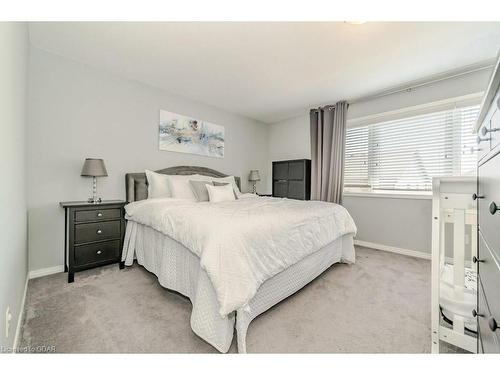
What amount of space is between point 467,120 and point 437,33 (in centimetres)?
137

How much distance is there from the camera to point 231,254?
1.22 metres

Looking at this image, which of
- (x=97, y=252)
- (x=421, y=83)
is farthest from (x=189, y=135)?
(x=421, y=83)

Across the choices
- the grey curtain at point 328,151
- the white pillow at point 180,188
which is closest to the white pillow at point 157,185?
the white pillow at point 180,188

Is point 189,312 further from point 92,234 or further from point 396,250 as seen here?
point 396,250

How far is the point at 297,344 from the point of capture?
4.09ft

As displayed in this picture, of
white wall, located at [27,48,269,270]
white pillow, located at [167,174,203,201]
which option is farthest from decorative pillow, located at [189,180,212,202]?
white wall, located at [27,48,269,270]

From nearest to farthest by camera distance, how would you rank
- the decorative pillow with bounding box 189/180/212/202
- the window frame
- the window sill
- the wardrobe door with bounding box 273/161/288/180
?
the window frame
the decorative pillow with bounding box 189/180/212/202
the window sill
the wardrobe door with bounding box 273/161/288/180

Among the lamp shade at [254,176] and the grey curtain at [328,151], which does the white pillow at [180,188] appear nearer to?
the lamp shade at [254,176]

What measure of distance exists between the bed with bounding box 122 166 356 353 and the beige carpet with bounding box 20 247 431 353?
0.41 feet

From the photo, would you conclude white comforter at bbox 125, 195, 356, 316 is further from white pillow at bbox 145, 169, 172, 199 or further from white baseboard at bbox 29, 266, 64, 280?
white baseboard at bbox 29, 266, 64, 280

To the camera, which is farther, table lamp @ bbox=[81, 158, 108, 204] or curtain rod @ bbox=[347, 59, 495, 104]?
curtain rod @ bbox=[347, 59, 495, 104]

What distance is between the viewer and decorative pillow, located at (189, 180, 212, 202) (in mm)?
2766

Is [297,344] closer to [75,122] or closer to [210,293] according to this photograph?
[210,293]
